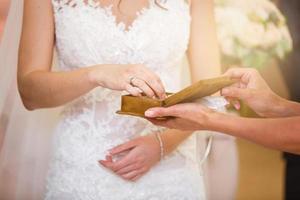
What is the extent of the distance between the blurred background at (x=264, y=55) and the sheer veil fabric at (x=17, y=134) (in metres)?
0.35

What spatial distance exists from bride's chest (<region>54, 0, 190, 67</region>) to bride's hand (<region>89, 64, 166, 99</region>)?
0.05 meters

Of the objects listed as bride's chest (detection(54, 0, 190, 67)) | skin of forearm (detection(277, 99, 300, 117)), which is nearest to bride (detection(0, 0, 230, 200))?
bride's chest (detection(54, 0, 190, 67))

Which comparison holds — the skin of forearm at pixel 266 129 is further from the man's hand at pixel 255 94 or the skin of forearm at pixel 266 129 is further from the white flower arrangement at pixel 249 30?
the white flower arrangement at pixel 249 30

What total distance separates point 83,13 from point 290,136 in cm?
38

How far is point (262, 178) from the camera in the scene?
34.0 inches

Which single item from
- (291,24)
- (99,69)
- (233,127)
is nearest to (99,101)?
(99,69)

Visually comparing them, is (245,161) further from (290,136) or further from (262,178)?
(290,136)

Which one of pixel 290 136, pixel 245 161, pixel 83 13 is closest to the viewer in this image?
pixel 290 136

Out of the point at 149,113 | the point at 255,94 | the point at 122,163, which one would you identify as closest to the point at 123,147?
the point at 122,163

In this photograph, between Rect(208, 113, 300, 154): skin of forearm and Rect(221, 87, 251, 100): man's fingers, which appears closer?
Rect(208, 113, 300, 154): skin of forearm

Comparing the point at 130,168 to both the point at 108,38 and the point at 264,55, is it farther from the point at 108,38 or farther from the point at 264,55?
the point at 264,55

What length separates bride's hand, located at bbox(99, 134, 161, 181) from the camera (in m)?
0.77

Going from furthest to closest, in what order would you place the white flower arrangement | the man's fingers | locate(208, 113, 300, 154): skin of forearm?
1. the white flower arrangement
2. the man's fingers
3. locate(208, 113, 300, 154): skin of forearm

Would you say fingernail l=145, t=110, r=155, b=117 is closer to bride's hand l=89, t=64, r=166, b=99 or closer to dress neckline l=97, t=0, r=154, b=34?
bride's hand l=89, t=64, r=166, b=99
